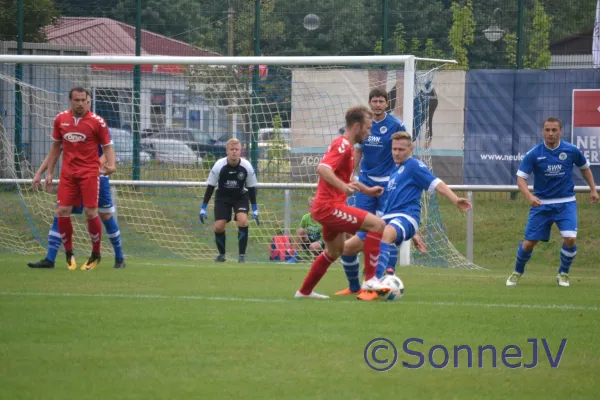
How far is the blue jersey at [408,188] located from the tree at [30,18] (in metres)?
12.3

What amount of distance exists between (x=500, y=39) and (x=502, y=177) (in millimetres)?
3147

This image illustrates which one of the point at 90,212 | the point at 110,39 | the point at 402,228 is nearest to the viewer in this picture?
the point at 402,228

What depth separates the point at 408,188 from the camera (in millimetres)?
9695

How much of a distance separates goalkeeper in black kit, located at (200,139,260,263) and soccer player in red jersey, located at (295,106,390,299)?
21.7 ft

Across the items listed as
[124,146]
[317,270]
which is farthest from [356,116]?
[124,146]

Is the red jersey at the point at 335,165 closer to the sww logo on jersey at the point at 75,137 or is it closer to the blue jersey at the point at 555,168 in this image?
the blue jersey at the point at 555,168

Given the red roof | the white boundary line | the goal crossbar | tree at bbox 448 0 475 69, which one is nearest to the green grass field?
the white boundary line

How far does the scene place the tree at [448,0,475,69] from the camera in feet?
62.9

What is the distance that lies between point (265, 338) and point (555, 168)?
6.04m

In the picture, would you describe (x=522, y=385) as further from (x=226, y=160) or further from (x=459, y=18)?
(x=459, y=18)

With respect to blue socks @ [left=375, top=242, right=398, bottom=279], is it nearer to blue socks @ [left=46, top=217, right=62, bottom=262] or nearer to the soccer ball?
the soccer ball

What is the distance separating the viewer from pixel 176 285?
10.9 meters

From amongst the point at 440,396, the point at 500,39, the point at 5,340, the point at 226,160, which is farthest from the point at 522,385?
the point at 500,39

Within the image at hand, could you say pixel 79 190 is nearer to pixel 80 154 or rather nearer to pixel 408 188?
pixel 80 154
